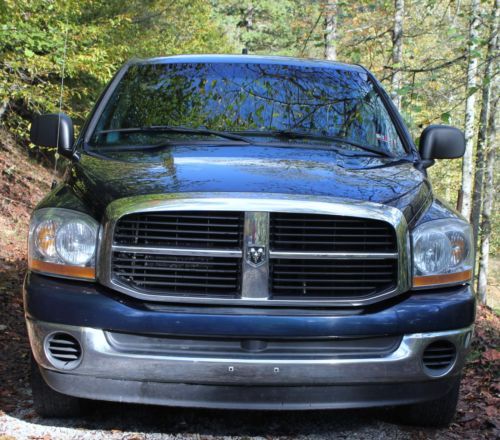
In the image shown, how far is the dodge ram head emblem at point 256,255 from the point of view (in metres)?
3.24

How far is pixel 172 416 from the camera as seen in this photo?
394 cm

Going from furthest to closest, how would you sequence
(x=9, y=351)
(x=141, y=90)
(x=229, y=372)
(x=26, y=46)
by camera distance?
(x=26, y=46) → (x=9, y=351) → (x=141, y=90) → (x=229, y=372)

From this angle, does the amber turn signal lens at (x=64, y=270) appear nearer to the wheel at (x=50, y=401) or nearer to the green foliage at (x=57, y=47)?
the wheel at (x=50, y=401)

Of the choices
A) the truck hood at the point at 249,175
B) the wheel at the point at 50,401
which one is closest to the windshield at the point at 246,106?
the truck hood at the point at 249,175

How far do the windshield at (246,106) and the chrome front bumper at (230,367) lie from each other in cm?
140

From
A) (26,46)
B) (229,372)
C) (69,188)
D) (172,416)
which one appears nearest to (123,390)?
(229,372)

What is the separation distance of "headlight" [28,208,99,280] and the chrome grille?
81 centimetres

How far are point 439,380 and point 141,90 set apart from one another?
265 centimetres

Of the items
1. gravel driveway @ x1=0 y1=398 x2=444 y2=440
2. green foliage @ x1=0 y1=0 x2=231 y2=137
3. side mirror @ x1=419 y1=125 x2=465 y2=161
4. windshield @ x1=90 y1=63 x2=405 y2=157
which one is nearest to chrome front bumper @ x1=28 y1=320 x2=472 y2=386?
gravel driveway @ x1=0 y1=398 x2=444 y2=440

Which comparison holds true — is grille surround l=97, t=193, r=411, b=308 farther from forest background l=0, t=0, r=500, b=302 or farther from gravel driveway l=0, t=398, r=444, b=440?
forest background l=0, t=0, r=500, b=302

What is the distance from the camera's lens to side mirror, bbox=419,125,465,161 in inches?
179

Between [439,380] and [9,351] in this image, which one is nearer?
[439,380]

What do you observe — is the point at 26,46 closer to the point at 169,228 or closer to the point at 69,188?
the point at 69,188

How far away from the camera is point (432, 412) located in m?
3.81
